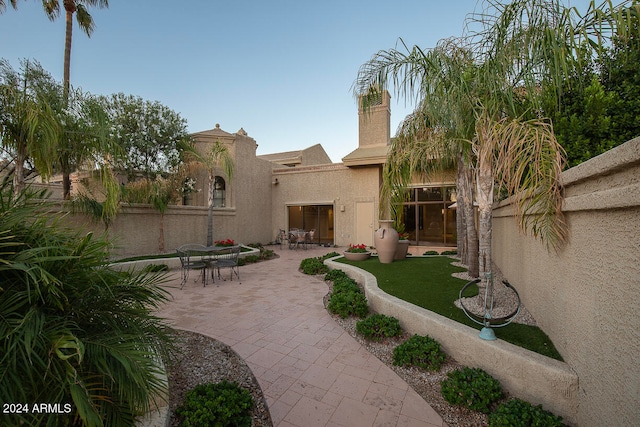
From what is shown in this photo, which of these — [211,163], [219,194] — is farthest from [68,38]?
[219,194]

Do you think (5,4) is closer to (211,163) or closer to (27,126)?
(27,126)

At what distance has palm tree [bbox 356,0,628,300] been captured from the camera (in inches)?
113

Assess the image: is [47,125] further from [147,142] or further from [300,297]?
[147,142]

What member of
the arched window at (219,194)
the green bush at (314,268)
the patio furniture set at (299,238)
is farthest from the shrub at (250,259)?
the arched window at (219,194)

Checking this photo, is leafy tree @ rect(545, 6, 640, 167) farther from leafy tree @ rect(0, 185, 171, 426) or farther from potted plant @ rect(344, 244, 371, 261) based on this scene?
potted plant @ rect(344, 244, 371, 261)

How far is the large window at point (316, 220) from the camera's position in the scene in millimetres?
16859

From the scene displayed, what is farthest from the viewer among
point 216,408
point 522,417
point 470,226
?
point 470,226

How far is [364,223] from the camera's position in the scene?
15070mm

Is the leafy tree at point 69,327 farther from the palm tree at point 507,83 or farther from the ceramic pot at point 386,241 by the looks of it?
the ceramic pot at point 386,241

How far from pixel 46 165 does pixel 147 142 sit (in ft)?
29.7

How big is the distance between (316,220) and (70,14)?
14226mm

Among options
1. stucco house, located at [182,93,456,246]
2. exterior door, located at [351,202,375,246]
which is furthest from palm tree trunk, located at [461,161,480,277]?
exterior door, located at [351,202,375,246]

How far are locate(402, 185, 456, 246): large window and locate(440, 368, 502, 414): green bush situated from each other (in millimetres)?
11995

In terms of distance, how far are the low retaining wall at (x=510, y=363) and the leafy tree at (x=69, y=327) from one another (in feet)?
10.5
